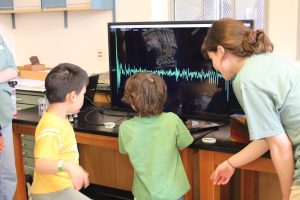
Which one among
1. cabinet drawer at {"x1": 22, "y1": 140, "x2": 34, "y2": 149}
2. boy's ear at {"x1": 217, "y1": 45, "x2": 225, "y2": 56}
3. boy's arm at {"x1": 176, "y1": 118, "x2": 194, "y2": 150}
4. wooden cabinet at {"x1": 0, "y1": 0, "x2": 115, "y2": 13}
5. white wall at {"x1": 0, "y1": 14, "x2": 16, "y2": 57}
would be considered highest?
wooden cabinet at {"x1": 0, "y1": 0, "x2": 115, "y2": 13}

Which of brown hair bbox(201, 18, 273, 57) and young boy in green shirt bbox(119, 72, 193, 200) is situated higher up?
brown hair bbox(201, 18, 273, 57)

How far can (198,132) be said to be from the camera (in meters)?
2.09

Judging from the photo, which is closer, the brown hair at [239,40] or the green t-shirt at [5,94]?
the brown hair at [239,40]

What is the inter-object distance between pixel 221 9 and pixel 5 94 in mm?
1809

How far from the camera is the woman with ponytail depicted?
4.37 ft

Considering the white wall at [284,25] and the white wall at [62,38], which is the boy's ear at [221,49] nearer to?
the white wall at [284,25]

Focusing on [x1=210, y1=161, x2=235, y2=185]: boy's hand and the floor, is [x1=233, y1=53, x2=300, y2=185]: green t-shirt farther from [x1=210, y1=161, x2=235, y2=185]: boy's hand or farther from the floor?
the floor

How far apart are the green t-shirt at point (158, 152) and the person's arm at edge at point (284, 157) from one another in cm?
54

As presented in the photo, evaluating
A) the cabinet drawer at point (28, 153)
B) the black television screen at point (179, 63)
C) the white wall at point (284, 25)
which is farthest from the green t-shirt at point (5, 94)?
the white wall at point (284, 25)

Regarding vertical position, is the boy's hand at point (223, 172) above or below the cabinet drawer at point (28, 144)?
above

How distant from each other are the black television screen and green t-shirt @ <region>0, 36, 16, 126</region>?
62 centimetres

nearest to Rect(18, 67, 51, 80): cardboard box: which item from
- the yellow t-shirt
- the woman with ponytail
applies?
the yellow t-shirt

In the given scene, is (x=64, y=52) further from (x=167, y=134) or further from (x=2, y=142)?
(x=167, y=134)

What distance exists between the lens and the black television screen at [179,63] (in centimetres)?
208
